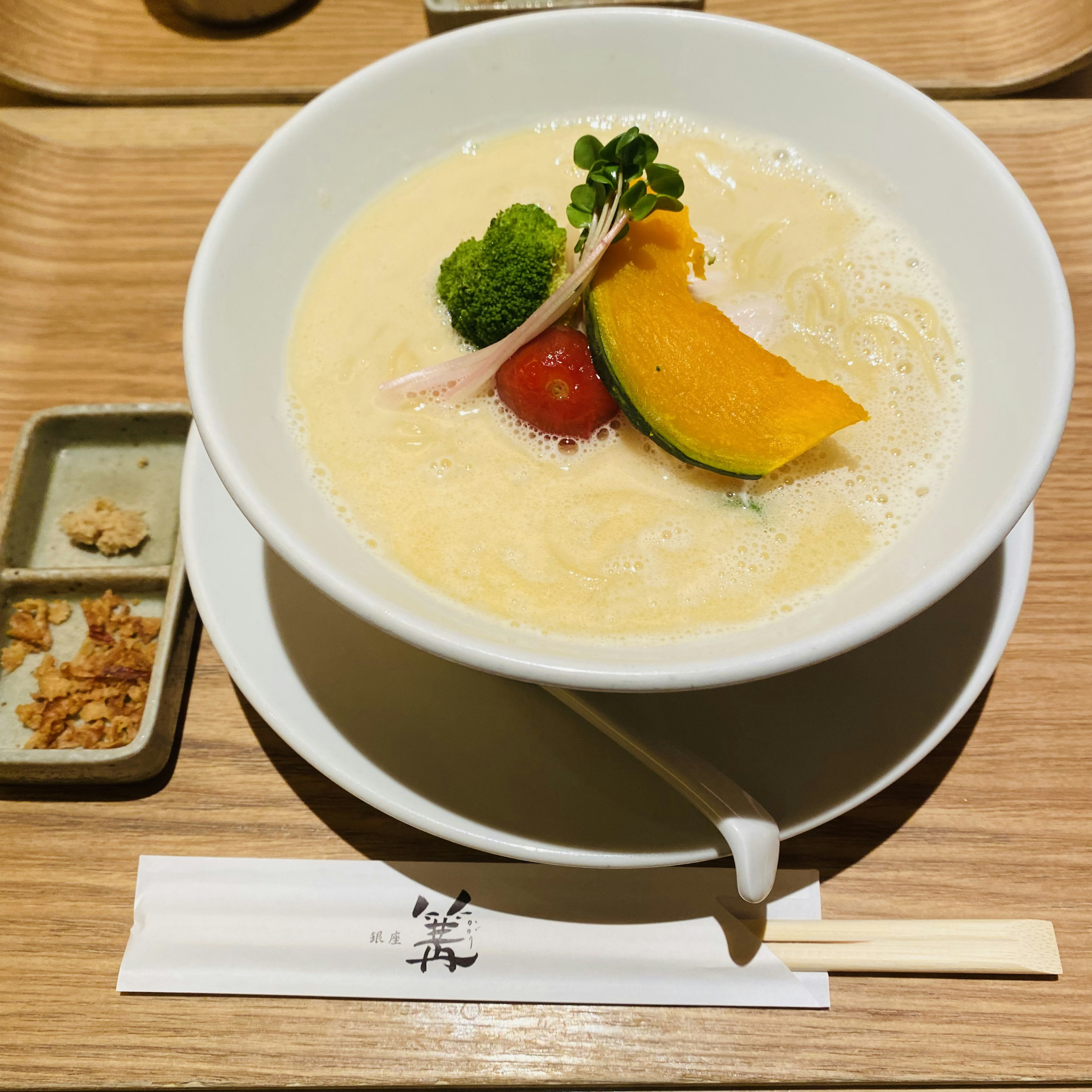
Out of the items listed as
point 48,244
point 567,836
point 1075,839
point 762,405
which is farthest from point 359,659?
point 48,244

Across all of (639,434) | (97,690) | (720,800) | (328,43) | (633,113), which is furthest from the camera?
(328,43)

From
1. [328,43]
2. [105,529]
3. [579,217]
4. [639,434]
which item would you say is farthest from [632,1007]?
[328,43]

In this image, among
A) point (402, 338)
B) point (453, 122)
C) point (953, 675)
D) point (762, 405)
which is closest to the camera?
point (762, 405)

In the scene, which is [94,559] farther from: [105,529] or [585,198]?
[585,198]

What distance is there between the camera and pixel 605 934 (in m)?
1.05

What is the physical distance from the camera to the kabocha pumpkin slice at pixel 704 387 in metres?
0.97

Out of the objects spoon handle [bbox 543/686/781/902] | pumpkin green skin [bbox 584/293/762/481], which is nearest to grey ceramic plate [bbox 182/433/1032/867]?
spoon handle [bbox 543/686/781/902]

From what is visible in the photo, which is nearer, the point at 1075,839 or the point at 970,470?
the point at 970,470

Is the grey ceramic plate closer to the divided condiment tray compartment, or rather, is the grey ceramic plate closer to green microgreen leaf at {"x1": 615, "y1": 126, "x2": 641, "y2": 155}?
the divided condiment tray compartment

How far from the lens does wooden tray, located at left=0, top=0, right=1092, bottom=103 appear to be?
1.85 meters

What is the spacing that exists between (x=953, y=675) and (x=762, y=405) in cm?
45

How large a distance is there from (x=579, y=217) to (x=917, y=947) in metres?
1.03

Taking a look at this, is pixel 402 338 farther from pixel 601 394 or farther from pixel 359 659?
pixel 359 659

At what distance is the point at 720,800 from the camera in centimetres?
86
